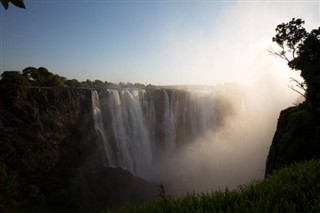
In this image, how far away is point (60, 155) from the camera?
3788 cm

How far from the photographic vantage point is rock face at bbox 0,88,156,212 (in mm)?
34094

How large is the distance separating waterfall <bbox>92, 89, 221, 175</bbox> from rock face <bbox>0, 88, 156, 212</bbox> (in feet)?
7.04

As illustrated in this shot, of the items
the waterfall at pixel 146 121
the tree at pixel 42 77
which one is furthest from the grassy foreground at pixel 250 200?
the tree at pixel 42 77

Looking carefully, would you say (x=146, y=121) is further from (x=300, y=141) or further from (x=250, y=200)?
(x=250, y=200)

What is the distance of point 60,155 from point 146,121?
569 inches

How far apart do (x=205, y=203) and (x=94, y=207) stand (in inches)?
1212

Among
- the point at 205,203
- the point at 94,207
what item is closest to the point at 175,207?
the point at 205,203

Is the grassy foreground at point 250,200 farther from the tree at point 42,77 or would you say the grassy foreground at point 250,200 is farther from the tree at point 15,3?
the tree at point 42,77

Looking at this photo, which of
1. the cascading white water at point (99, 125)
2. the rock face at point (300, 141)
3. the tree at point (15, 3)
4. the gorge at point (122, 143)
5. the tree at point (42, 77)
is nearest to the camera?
the tree at point (15, 3)

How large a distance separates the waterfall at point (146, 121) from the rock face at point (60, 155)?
7.04 feet

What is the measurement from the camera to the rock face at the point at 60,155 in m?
34.1

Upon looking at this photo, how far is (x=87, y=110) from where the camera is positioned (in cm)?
4109

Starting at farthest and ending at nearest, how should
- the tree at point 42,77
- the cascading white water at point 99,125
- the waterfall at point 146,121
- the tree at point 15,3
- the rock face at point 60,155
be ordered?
the tree at point 42,77
the waterfall at point 146,121
the cascading white water at point 99,125
the rock face at point 60,155
the tree at point 15,3

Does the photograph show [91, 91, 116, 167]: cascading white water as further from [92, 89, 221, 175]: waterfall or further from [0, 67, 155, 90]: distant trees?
[0, 67, 155, 90]: distant trees
